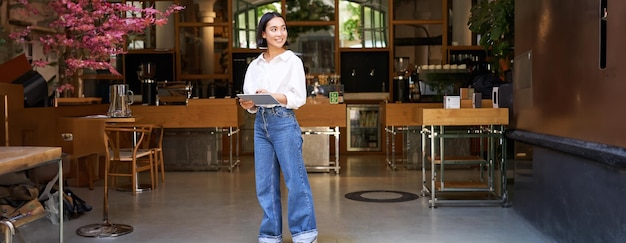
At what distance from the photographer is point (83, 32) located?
238 inches

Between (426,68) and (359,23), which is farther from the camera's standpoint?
(359,23)

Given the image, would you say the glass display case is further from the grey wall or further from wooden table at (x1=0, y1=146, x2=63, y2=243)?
wooden table at (x1=0, y1=146, x2=63, y2=243)

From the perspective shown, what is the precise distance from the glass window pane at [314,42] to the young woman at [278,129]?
641 centimetres

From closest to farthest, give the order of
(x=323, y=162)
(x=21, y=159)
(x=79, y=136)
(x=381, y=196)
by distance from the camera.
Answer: (x=21, y=159)
(x=79, y=136)
(x=381, y=196)
(x=323, y=162)

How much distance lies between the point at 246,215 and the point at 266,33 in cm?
182

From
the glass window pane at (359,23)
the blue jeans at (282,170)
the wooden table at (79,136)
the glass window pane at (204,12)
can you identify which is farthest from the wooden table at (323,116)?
the blue jeans at (282,170)

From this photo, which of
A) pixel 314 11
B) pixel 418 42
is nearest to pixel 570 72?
pixel 418 42

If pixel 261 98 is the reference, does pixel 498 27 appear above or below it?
above

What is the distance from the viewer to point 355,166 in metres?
8.37

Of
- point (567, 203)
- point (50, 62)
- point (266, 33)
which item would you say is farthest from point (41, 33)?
point (567, 203)

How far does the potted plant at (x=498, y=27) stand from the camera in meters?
6.10

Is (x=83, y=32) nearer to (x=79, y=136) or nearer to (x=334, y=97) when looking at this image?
(x=79, y=136)

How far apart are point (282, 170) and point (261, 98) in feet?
1.55

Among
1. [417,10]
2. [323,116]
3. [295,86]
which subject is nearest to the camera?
[295,86]
